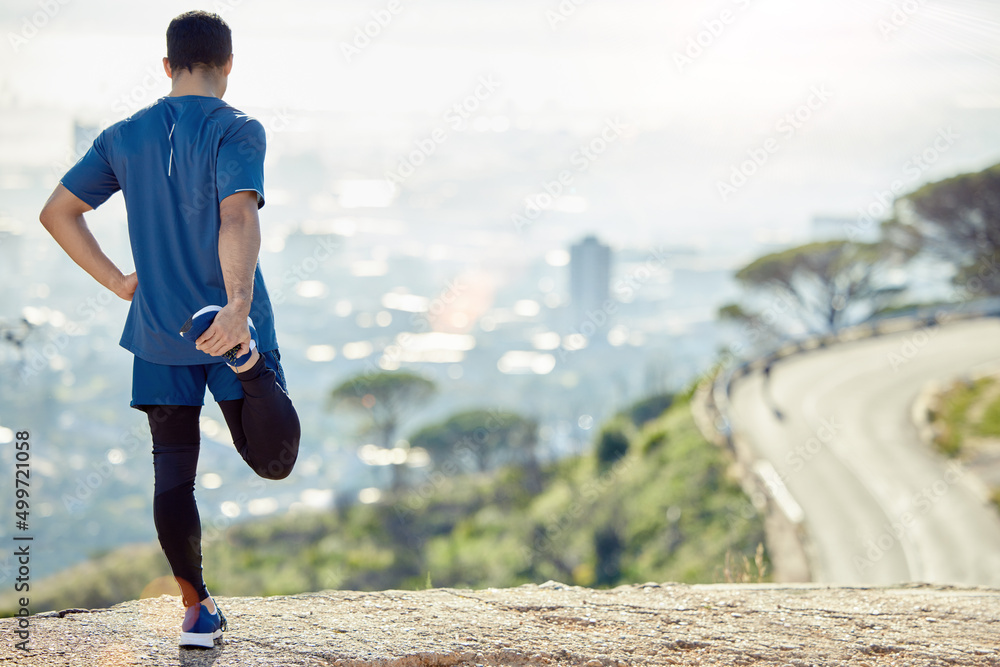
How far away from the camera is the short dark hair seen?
6.20 ft

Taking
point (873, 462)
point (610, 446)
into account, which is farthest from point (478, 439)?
point (873, 462)

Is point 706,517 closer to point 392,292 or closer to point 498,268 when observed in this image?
point 392,292

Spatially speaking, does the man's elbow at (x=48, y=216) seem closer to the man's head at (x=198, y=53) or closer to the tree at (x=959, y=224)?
the man's head at (x=198, y=53)

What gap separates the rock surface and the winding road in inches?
142

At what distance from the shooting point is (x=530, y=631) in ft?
7.68

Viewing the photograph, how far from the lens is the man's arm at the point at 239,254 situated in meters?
1.76

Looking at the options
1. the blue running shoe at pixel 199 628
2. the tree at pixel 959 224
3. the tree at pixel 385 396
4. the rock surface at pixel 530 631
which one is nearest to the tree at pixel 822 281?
the tree at pixel 959 224

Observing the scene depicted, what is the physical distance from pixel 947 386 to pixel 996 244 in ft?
27.4

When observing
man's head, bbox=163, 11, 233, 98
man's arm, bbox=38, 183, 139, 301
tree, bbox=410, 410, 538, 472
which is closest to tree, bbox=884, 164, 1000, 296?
tree, bbox=410, 410, 538, 472

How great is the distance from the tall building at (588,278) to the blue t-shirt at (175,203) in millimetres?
66888

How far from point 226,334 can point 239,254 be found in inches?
8.4

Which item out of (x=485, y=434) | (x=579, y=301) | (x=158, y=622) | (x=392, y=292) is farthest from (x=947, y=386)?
(x=392, y=292)

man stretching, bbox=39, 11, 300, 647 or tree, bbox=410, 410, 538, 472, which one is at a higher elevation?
man stretching, bbox=39, 11, 300, 647

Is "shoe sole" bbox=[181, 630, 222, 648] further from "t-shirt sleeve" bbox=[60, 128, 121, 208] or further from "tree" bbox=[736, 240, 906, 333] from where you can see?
"tree" bbox=[736, 240, 906, 333]
